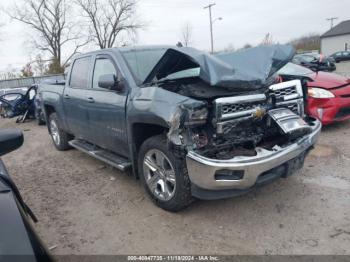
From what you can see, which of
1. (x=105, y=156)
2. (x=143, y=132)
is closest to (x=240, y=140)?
(x=143, y=132)

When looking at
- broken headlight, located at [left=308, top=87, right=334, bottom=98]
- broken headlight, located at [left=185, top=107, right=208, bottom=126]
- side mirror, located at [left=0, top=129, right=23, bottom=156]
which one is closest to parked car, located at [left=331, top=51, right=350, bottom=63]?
broken headlight, located at [left=308, top=87, right=334, bottom=98]

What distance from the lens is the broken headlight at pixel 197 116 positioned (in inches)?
117

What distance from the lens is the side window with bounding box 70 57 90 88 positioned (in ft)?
16.3

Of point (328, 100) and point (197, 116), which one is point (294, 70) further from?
point (197, 116)

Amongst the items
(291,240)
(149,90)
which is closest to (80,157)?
(149,90)

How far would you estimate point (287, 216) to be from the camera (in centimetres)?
333

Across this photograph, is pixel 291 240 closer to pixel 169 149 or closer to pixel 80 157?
pixel 169 149

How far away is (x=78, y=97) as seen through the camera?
503cm

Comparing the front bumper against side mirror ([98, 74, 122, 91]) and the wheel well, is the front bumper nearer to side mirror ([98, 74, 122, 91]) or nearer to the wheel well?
the wheel well

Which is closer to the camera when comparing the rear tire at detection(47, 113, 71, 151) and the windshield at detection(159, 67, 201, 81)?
the windshield at detection(159, 67, 201, 81)

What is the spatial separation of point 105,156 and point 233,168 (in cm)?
227

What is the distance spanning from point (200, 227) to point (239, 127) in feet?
3.70

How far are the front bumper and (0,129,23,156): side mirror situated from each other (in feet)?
4.86

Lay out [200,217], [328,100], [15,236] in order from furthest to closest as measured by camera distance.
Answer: [328,100]
[200,217]
[15,236]
